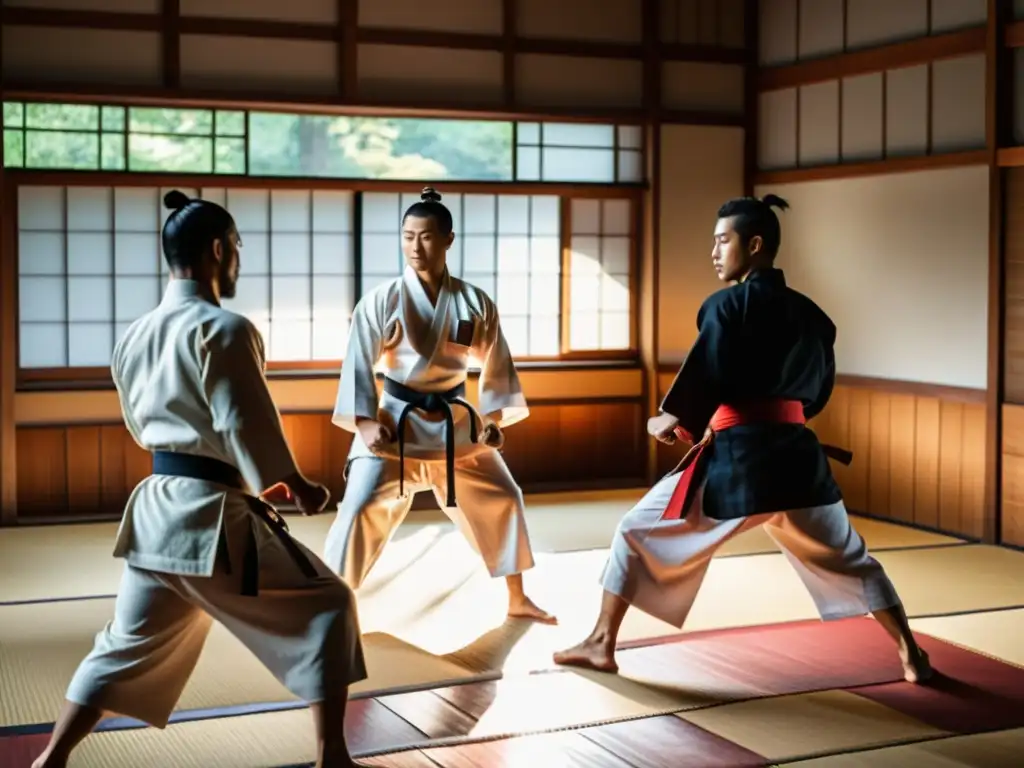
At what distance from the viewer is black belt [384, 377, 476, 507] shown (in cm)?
457

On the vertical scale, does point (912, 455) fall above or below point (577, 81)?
below

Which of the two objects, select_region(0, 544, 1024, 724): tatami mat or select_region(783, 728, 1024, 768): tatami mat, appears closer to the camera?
select_region(783, 728, 1024, 768): tatami mat

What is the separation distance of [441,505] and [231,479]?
1733mm

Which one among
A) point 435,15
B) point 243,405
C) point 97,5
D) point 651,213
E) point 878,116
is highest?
point 435,15

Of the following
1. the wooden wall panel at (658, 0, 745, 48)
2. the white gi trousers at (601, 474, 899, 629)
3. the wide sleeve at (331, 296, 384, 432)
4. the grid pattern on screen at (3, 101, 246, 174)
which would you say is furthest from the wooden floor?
the wooden wall panel at (658, 0, 745, 48)

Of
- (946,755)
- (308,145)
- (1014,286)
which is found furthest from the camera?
(308,145)

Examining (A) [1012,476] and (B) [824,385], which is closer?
(B) [824,385]

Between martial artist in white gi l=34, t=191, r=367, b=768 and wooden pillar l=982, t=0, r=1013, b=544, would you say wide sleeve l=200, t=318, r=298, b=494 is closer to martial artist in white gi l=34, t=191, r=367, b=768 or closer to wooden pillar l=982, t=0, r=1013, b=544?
martial artist in white gi l=34, t=191, r=367, b=768

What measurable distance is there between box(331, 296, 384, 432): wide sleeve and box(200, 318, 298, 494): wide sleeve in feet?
5.19

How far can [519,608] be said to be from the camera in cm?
482

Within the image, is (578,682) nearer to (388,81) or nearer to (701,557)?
(701,557)

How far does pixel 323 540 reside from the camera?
6234mm

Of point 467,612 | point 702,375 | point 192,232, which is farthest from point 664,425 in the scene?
point 192,232

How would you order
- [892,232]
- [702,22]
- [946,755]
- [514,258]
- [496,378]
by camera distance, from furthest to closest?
[702,22]
[514,258]
[892,232]
[496,378]
[946,755]
